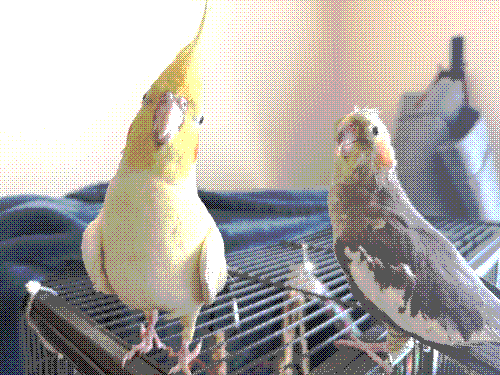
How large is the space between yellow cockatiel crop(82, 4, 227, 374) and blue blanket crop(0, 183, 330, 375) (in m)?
0.29

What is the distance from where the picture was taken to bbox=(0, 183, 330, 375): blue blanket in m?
0.46

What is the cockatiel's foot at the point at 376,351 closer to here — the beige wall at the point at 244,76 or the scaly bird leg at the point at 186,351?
the scaly bird leg at the point at 186,351

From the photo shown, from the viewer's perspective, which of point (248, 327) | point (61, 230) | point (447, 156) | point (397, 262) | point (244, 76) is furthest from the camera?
point (244, 76)

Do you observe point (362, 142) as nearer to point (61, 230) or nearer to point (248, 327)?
point (248, 327)

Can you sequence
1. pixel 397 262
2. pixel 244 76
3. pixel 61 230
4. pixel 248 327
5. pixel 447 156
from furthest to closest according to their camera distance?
pixel 244 76, pixel 447 156, pixel 61 230, pixel 248 327, pixel 397 262

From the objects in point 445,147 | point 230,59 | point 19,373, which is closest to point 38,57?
point 230,59

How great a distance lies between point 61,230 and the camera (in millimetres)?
591

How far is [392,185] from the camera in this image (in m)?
0.22

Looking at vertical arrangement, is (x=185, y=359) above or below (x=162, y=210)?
below

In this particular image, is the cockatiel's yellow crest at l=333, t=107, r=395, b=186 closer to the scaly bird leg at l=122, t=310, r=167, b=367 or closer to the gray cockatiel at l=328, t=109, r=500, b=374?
the gray cockatiel at l=328, t=109, r=500, b=374

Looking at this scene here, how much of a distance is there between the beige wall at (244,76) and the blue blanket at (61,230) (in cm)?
15

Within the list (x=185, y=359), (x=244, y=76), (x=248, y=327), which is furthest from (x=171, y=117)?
(x=244, y=76)

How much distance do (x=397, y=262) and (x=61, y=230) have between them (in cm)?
52

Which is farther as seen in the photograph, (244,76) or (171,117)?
(244,76)
